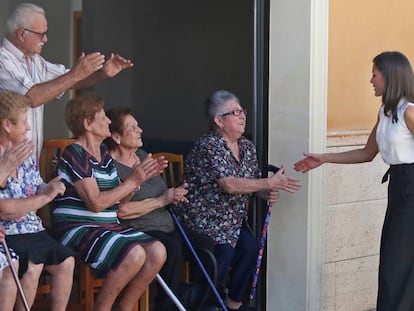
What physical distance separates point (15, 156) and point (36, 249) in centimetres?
45

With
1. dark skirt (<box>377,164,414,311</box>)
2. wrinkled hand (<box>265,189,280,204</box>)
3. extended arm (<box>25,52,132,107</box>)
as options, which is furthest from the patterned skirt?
dark skirt (<box>377,164,414,311</box>)

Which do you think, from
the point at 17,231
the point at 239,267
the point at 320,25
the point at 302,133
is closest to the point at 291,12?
the point at 320,25

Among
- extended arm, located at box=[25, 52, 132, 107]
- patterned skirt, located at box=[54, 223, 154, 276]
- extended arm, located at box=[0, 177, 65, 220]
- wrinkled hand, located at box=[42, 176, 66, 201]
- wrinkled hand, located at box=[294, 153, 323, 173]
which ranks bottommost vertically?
patterned skirt, located at box=[54, 223, 154, 276]

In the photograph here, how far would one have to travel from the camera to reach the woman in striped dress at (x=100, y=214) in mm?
4191

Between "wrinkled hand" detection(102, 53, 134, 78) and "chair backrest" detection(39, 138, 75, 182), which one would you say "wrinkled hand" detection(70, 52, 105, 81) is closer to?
"wrinkled hand" detection(102, 53, 134, 78)

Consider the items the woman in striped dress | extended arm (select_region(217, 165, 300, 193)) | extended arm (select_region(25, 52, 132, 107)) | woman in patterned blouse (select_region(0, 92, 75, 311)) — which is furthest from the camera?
extended arm (select_region(217, 165, 300, 193))

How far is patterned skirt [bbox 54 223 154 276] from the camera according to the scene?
419 cm

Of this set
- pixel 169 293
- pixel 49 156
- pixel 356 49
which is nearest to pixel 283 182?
pixel 169 293

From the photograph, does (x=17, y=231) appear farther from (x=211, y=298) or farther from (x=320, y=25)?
(x=320, y=25)

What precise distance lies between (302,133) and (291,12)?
2.24 feet

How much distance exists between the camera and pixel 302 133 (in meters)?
5.07

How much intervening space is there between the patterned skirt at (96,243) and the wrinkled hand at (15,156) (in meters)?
0.63

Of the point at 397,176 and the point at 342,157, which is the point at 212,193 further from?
the point at 397,176

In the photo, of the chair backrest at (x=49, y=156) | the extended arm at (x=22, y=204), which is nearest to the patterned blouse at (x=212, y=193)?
the chair backrest at (x=49, y=156)
